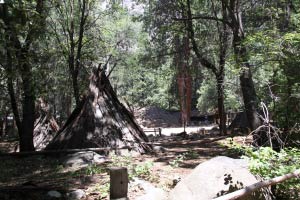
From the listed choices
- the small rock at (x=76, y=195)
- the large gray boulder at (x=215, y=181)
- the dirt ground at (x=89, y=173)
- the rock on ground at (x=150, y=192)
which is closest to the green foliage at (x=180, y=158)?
the dirt ground at (x=89, y=173)

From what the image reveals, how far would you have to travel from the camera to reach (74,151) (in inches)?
446

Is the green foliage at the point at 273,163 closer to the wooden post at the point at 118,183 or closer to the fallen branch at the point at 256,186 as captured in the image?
the fallen branch at the point at 256,186

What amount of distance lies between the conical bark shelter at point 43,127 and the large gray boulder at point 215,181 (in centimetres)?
1243

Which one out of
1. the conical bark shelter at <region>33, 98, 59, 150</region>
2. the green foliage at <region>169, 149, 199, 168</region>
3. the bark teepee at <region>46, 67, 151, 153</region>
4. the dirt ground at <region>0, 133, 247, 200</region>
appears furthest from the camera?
the conical bark shelter at <region>33, 98, 59, 150</region>

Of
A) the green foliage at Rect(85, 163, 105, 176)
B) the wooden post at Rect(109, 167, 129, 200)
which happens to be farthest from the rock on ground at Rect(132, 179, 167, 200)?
the green foliage at Rect(85, 163, 105, 176)

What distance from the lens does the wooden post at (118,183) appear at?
5.73m

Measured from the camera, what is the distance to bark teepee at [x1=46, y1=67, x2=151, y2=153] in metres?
12.2

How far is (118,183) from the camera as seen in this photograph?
18.9 ft

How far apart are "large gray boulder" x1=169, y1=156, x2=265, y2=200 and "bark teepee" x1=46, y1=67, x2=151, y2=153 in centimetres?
589

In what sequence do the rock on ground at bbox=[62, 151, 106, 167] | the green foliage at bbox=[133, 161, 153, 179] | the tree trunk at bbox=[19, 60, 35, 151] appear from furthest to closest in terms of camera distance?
1. the tree trunk at bbox=[19, 60, 35, 151]
2. the rock on ground at bbox=[62, 151, 106, 167]
3. the green foliage at bbox=[133, 161, 153, 179]

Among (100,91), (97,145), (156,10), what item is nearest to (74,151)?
(97,145)

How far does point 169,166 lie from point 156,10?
13.6 m

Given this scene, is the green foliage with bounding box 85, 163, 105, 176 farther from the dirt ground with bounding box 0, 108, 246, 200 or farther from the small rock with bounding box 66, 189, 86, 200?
the small rock with bounding box 66, 189, 86, 200

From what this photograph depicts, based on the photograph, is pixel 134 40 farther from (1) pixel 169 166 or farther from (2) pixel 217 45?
(1) pixel 169 166
